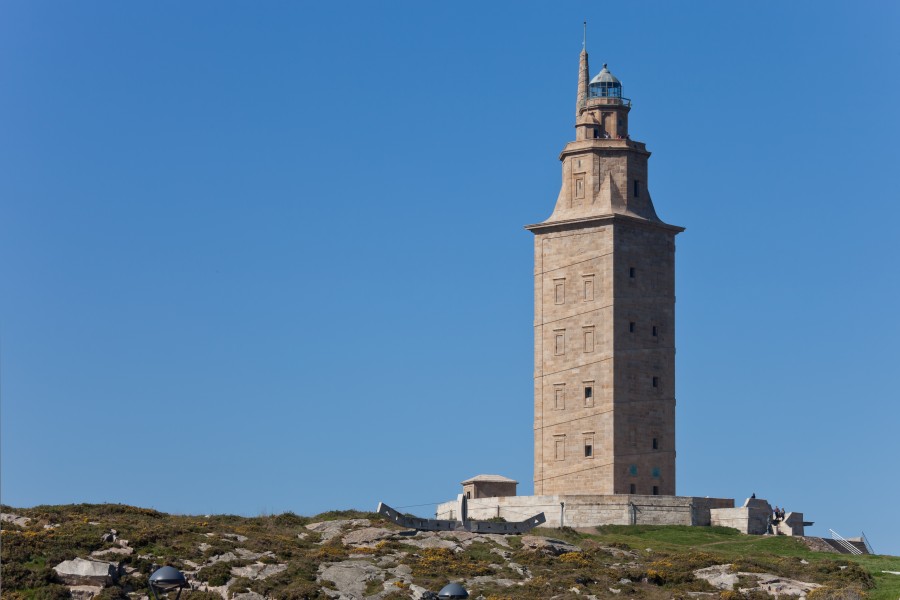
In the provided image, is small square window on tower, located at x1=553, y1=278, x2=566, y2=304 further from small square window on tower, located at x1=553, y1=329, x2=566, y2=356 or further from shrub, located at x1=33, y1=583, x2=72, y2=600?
shrub, located at x1=33, y1=583, x2=72, y2=600

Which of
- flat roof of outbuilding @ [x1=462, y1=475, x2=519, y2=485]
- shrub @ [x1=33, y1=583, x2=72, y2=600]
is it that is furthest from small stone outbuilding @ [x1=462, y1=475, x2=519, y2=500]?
shrub @ [x1=33, y1=583, x2=72, y2=600]

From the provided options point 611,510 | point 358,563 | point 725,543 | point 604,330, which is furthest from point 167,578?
point 604,330

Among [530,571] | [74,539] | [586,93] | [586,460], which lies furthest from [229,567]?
[586,93]

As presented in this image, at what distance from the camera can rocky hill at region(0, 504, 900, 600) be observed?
5916 centimetres

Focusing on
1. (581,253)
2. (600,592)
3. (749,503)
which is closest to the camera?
(600,592)

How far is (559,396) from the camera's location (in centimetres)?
8538

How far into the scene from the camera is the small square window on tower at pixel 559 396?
85.1 metres

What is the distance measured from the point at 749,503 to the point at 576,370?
35.4 ft

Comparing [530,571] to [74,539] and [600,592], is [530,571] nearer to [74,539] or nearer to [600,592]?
[600,592]

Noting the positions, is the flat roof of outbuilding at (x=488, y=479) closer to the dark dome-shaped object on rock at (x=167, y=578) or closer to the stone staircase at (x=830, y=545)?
the stone staircase at (x=830, y=545)

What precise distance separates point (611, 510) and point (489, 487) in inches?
291

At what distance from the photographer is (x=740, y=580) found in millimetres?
63188

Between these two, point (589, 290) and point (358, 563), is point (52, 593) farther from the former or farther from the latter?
point (589, 290)

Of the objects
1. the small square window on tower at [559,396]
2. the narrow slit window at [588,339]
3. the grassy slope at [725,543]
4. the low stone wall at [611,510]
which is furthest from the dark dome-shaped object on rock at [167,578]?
the small square window on tower at [559,396]
